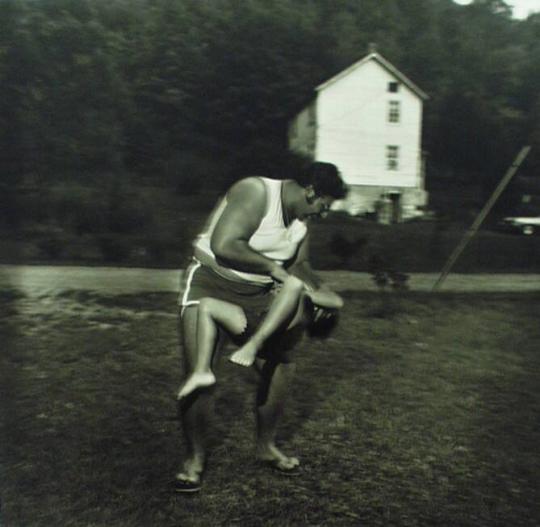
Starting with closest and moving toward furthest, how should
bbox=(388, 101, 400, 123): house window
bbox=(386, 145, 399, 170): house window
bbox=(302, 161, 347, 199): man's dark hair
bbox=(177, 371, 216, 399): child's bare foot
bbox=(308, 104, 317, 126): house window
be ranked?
1. bbox=(177, 371, 216, 399): child's bare foot
2. bbox=(302, 161, 347, 199): man's dark hair
3. bbox=(308, 104, 317, 126): house window
4. bbox=(386, 145, 399, 170): house window
5. bbox=(388, 101, 400, 123): house window

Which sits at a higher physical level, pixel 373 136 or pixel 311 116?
pixel 311 116

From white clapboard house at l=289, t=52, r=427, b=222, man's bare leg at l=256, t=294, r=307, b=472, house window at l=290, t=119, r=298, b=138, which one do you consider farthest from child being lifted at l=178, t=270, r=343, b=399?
house window at l=290, t=119, r=298, b=138

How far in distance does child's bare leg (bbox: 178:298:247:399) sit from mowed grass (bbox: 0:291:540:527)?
0.45 metres

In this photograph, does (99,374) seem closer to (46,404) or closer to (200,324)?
(46,404)

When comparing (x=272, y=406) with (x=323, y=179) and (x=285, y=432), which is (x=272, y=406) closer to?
(x=285, y=432)

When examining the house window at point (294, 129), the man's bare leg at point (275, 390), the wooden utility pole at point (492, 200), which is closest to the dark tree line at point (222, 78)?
the house window at point (294, 129)

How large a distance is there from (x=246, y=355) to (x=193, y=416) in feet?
1.10

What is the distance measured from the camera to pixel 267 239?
2.93m

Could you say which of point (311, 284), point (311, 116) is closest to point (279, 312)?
point (311, 284)

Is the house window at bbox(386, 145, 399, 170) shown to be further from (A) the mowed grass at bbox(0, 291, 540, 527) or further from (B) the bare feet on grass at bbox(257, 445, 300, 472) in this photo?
(B) the bare feet on grass at bbox(257, 445, 300, 472)

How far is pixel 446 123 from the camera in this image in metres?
15.2

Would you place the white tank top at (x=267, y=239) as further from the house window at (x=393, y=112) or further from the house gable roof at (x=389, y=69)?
the house window at (x=393, y=112)

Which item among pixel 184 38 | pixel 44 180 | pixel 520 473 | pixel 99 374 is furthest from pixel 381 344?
pixel 44 180

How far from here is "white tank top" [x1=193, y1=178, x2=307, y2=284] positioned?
2.88 metres
